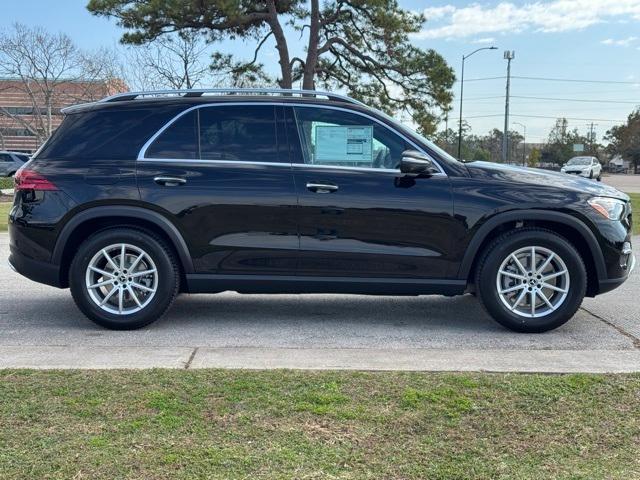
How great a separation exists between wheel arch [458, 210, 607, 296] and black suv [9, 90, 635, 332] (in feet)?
0.04

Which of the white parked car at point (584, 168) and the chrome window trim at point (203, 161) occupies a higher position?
the chrome window trim at point (203, 161)

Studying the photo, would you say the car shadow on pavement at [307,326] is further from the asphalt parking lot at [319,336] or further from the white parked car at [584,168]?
the white parked car at [584,168]

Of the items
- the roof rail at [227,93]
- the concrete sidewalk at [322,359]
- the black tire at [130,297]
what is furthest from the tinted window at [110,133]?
the concrete sidewalk at [322,359]

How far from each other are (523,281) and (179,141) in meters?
3.03

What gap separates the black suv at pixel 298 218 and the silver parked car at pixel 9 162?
1182 inches

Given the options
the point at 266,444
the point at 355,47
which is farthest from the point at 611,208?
the point at 355,47

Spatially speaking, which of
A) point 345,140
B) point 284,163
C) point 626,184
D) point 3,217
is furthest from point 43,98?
point 345,140

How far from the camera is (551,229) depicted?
16.0 ft

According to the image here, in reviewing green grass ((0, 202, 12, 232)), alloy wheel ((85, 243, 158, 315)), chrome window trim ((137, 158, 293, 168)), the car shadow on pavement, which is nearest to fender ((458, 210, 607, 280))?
the car shadow on pavement

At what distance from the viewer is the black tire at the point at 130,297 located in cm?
484

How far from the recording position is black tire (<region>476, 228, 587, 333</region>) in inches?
188

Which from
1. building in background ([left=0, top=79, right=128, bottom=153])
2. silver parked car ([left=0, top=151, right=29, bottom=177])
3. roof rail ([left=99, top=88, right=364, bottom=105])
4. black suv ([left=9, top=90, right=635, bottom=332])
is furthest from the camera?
building in background ([left=0, top=79, right=128, bottom=153])

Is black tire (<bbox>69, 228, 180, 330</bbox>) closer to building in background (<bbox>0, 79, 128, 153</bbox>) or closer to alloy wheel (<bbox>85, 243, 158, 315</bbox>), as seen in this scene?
alloy wheel (<bbox>85, 243, 158, 315</bbox>)

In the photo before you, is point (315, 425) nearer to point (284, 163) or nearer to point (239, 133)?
point (284, 163)
